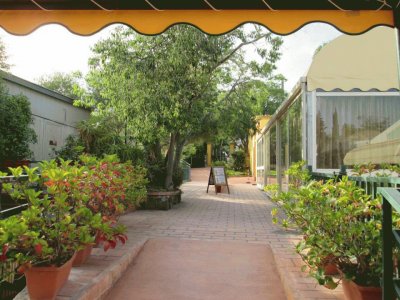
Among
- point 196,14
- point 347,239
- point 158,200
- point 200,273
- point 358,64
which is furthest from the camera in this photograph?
point 158,200

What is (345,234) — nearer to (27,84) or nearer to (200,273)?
(200,273)

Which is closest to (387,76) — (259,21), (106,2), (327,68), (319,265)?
(327,68)

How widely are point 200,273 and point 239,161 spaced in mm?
28225

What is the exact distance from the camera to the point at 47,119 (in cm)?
1344

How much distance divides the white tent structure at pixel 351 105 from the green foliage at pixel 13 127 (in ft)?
23.8

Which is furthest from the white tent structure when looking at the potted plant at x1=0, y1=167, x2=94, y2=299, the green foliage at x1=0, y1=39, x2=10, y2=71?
the green foliage at x1=0, y1=39, x2=10, y2=71

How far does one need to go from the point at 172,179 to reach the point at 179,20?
27.9 feet

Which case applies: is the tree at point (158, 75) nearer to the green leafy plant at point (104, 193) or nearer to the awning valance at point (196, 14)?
the green leafy plant at point (104, 193)

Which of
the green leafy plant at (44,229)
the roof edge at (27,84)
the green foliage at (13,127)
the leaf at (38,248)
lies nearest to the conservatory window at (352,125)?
the green leafy plant at (44,229)

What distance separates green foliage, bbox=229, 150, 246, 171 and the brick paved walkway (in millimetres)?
21640

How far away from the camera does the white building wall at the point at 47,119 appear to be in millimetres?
12416

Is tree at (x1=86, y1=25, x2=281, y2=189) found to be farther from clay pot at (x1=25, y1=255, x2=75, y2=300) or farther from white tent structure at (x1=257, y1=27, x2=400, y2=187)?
clay pot at (x1=25, y1=255, x2=75, y2=300)

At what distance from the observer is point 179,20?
3223 millimetres

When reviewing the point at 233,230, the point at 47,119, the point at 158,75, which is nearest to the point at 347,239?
the point at 233,230
